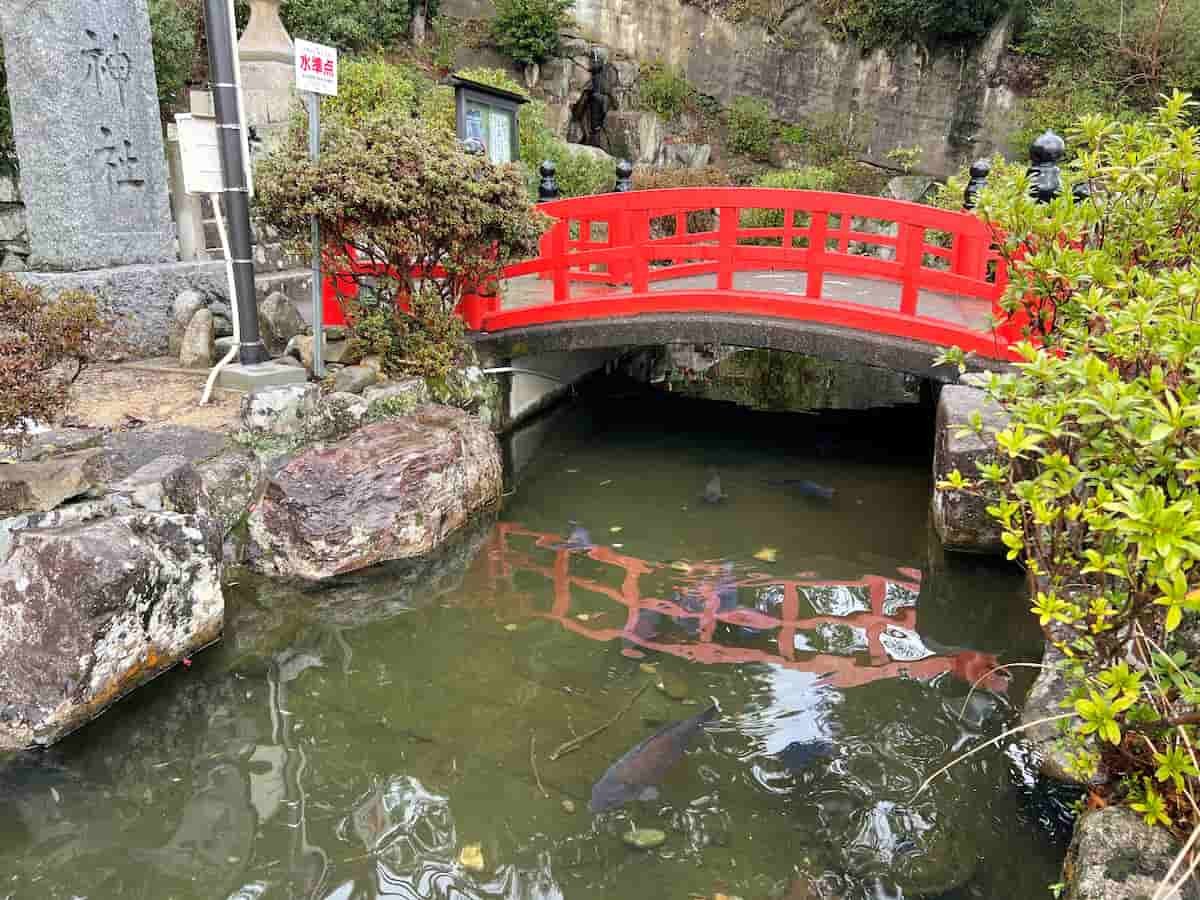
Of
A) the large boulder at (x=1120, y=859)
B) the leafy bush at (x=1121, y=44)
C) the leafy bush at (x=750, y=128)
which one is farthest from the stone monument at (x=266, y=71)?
the leafy bush at (x=1121, y=44)

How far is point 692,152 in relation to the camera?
18.9 meters

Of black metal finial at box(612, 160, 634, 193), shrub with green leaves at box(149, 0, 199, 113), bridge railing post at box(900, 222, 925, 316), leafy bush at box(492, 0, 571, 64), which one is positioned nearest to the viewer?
bridge railing post at box(900, 222, 925, 316)

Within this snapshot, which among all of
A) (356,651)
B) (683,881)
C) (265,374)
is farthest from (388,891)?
(265,374)

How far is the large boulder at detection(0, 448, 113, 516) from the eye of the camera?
4332mm

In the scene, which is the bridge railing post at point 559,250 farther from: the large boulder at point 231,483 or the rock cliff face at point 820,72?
the rock cliff face at point 820,72

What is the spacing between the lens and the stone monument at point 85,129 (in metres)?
6.53

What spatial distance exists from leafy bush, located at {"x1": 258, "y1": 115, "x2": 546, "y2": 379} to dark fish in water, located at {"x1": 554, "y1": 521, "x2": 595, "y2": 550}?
175 centimetres

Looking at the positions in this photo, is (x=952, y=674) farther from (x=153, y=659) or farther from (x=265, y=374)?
(x=265, y=374)

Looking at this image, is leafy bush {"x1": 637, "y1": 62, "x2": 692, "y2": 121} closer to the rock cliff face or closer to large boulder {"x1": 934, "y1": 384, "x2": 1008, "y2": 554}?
the rock cliff face

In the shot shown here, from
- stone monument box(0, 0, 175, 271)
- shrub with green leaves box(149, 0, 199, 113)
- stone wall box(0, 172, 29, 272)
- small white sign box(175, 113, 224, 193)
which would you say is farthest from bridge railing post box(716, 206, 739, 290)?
shrub with green leaves box(149, 0, 199, 113)

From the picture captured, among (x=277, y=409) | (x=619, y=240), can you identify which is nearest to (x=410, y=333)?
(x=277, y=409)

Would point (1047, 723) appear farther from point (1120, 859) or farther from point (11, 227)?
point (11, 227)

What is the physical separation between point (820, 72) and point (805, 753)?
61.9 ft

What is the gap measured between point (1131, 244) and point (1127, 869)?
2576mm
